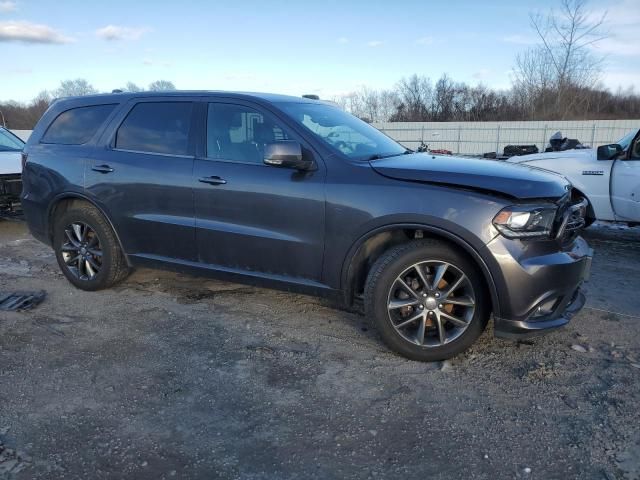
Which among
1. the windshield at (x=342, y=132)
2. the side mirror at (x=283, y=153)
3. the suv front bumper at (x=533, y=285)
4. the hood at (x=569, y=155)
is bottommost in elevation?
the suv front bumper at (x=533, y=285)

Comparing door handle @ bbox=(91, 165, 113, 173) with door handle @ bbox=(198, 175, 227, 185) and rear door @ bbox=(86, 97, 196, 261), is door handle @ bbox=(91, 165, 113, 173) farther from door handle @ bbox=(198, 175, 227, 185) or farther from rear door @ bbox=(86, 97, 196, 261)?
door handle @ bbox=(198, 175, 227, 185)

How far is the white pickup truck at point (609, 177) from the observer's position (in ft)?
21.6

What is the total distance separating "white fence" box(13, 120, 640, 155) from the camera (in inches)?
1024

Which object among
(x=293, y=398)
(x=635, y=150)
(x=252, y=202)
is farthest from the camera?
(x=635, y=150)

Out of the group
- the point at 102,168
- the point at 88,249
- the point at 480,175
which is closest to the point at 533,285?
the point at 480,175

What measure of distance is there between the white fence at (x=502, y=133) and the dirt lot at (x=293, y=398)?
22.6 m

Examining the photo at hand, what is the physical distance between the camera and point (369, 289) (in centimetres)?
352

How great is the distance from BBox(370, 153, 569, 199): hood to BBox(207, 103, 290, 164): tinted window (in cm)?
87

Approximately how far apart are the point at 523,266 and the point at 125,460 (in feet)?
8.13

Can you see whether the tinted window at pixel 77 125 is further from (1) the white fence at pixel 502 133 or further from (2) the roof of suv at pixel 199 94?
(1) the white fence at pixel 502 133

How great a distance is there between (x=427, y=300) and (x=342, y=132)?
1618 mm

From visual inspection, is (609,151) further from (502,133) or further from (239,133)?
(502,133)

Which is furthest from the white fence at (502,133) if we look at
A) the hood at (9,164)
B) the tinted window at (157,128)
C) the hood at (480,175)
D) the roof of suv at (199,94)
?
the hood at (480,175)

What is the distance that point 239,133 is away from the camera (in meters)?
4.11
